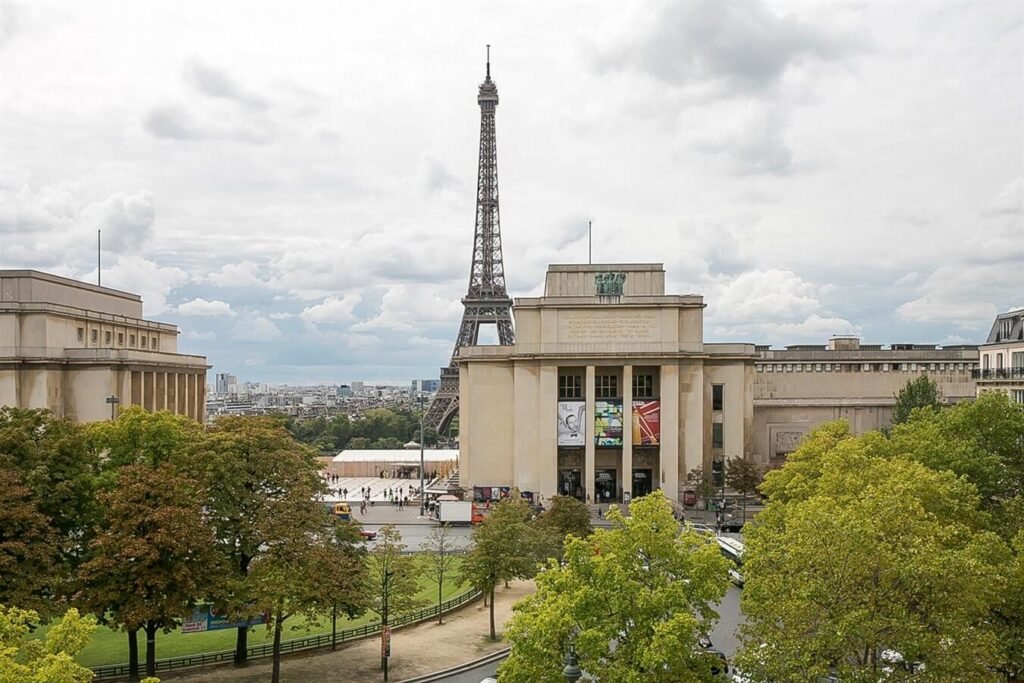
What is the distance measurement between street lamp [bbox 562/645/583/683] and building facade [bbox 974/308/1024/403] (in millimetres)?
51259

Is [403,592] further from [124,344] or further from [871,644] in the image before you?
[124,344]

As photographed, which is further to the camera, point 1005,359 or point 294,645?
point 1005,359

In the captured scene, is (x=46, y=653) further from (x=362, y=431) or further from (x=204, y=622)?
(x=362, y=431)

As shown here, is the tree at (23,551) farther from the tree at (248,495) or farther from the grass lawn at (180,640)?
the tree at (248,495)

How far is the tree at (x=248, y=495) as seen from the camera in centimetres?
3412

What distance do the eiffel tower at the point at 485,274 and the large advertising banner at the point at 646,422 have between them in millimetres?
50610

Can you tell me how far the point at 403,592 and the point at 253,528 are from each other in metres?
7.06

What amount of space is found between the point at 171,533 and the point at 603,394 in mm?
51144

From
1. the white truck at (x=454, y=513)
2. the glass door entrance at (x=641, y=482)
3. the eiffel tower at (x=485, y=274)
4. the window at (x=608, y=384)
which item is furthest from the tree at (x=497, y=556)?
the eiffel tower at (x=485, y=274)

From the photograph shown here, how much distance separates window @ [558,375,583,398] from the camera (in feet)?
259

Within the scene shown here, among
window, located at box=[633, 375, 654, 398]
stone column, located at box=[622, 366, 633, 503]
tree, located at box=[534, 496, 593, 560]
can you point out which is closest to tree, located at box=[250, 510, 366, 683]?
tree, located at box=[534, 496, 593, 560]

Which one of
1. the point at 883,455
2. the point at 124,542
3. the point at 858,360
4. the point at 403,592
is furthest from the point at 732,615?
the point at 858,360

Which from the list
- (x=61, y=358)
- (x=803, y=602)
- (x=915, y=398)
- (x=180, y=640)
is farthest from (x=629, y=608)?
(x=61, y=358)

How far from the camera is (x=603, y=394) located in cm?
7906
